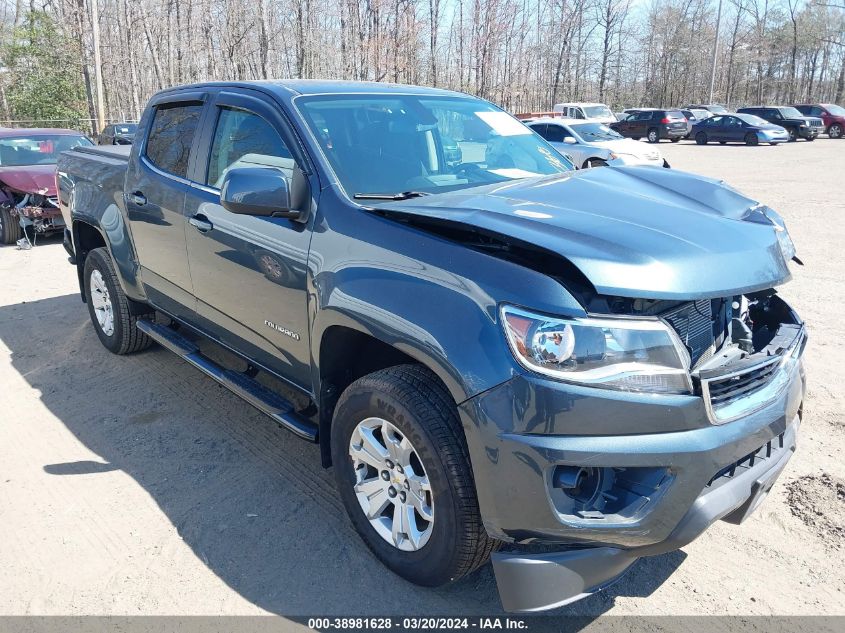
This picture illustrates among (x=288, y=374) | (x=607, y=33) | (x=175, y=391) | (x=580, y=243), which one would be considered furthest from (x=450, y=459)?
(x=607, y=33)

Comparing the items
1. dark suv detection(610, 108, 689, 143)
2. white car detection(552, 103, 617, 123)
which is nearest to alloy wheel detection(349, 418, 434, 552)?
white car detection(552, 103, 617, 123)

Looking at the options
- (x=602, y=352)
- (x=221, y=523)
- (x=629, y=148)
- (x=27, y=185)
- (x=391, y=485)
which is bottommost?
(x=221, y=523)

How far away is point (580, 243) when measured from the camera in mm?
2227

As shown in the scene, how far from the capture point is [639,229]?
7.88 feet

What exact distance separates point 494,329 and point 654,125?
3417cm

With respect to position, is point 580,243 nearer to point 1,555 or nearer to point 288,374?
point 288,374

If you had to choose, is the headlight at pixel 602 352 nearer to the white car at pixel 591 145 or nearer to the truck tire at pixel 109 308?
the truck tire at pixel 109 308

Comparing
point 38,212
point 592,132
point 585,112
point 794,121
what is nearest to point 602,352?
point 38,212

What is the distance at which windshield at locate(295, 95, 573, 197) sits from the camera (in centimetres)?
316

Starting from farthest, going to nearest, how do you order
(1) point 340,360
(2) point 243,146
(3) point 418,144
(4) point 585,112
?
(4) point 585,112
(2) point 243,146
(3) point 418,144
(1) point 340,360

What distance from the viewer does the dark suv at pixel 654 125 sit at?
3259 centimetres

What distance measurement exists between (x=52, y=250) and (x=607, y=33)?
2284 inches

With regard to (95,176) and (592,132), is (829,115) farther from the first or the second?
(95,176)

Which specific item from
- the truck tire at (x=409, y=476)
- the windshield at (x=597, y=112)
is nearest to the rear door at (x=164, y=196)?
the truck tire at (x=409, y=476)
